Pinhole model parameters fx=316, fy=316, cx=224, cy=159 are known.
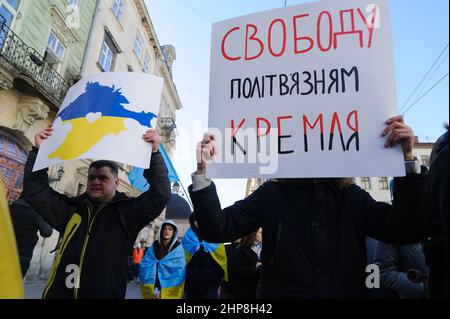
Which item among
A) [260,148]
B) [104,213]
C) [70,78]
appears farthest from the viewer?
[70,78]

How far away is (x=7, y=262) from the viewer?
2.01 ft

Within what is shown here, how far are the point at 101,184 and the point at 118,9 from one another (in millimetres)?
15420

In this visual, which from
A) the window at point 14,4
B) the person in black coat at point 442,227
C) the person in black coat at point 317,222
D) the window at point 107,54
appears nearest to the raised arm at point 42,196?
the person in black coat at point 317,222

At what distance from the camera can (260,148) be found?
156 centimetres

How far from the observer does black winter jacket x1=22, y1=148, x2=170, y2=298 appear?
1.88 metres

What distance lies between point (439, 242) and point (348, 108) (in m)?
0.69

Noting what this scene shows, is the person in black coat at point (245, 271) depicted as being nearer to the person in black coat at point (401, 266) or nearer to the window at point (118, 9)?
the person in black coat at point (401, 266)

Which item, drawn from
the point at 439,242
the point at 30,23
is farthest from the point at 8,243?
the point at 30,23

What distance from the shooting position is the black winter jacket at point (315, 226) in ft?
4.19

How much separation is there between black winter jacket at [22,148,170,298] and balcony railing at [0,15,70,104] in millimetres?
7195

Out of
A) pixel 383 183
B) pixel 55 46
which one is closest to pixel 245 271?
pixel 55 46

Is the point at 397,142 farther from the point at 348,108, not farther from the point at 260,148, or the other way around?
the point at 260,148

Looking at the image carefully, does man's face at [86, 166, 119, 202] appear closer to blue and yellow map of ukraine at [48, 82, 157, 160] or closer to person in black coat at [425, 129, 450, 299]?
blue and yellow map of ukraine at [48, 82, 157, 160]
